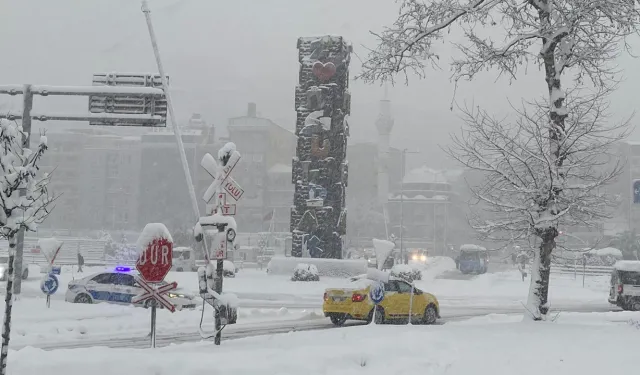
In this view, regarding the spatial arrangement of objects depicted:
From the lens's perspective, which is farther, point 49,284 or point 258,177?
point 258,177

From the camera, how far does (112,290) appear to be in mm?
21734

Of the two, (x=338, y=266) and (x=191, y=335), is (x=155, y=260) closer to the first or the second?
(x=191, y=335)

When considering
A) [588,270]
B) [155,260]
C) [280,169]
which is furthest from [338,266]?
[280,169]

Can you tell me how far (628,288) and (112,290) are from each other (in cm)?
1958

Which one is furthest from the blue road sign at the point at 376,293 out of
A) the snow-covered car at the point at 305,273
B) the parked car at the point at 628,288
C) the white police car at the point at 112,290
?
the snow-covered car at the point at 305,273

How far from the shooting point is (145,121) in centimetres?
2322

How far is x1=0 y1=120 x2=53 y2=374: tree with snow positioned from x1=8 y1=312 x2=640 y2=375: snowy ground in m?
1.21

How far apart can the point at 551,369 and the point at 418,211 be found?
303ft

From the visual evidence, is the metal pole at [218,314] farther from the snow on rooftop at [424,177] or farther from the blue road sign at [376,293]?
the snow on rooftop at [424,177]

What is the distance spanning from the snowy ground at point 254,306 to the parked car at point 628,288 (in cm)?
87

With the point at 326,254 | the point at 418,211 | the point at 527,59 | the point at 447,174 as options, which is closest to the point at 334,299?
the point at 527,59

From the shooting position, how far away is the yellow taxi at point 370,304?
1853cm

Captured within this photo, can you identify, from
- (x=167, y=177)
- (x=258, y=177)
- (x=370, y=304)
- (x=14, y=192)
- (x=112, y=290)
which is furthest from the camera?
(x=167, y=177)

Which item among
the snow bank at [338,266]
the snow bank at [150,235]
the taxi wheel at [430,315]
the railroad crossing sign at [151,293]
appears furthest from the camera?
the snow bank at [338,266]
